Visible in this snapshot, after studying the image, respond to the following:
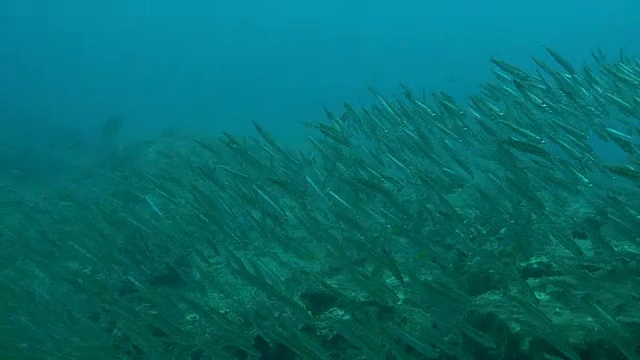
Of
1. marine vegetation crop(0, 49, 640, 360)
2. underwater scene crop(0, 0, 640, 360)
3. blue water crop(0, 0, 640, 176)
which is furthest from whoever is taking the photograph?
blue water crop(0, 0, 640, 176)

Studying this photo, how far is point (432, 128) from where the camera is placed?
8.05 meters

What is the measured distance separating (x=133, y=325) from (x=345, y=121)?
493cm

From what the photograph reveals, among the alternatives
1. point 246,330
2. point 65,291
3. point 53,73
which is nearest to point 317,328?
point 246,330

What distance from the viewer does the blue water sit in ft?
104

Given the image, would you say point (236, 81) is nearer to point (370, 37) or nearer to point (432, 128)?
point (370, 37)

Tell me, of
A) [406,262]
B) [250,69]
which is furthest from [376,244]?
[250,69]

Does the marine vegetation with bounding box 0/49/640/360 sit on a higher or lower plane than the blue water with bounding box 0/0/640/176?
lower

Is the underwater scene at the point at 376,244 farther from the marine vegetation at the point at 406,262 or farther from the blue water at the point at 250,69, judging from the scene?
the blue water at the point at 250,69

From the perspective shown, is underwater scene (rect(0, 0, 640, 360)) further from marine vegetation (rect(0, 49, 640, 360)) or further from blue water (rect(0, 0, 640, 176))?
blue water (rect(0, 0, 640, 176))

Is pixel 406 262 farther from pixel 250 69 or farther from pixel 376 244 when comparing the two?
pixel 250 69

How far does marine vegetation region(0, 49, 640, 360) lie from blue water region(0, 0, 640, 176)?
589cm

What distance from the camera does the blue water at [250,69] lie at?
31.8 m

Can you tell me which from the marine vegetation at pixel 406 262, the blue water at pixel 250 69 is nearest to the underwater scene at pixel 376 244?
the marine vegetation at pixel 406 262

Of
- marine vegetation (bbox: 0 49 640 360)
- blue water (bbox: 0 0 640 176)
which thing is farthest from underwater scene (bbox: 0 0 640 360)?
blue water (bbox: 0 0 640 176)
